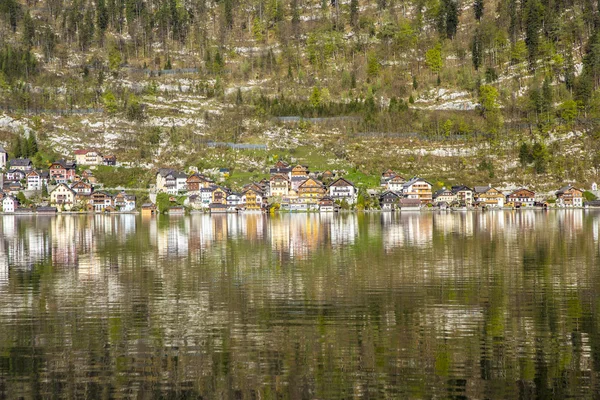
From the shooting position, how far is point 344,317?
Answer: 2439cm

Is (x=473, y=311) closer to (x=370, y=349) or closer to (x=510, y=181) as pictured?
(x=370, y=349)

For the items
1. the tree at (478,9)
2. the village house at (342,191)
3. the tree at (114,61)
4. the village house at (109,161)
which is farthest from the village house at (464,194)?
the tree at (114,61)

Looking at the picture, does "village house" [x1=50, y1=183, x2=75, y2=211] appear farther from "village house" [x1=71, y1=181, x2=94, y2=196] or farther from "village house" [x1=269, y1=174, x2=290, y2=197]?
"village house" [x1=269, y1=174, x2=290, y2=197]

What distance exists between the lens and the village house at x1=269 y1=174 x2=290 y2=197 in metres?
125

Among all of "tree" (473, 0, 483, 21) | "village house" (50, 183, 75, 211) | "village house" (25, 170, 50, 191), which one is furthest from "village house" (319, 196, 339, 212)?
"tree" (473, 0, 483, 21)

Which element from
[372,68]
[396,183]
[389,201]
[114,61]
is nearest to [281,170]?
[389,201]

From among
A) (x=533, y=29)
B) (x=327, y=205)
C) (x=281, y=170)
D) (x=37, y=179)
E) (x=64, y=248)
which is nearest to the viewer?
(x=64, y=248)

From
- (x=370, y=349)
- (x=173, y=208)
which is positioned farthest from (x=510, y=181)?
(x=370, y=349)

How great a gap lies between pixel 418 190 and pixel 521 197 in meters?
17.7

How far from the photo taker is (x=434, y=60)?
164 metres

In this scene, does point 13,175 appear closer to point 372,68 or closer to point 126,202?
point 126,202

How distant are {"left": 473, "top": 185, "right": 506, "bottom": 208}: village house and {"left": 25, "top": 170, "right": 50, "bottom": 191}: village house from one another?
7938 cm

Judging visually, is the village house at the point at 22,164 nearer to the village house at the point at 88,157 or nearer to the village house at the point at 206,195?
the village house at the point at 88,157

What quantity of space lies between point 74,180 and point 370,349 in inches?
4658
